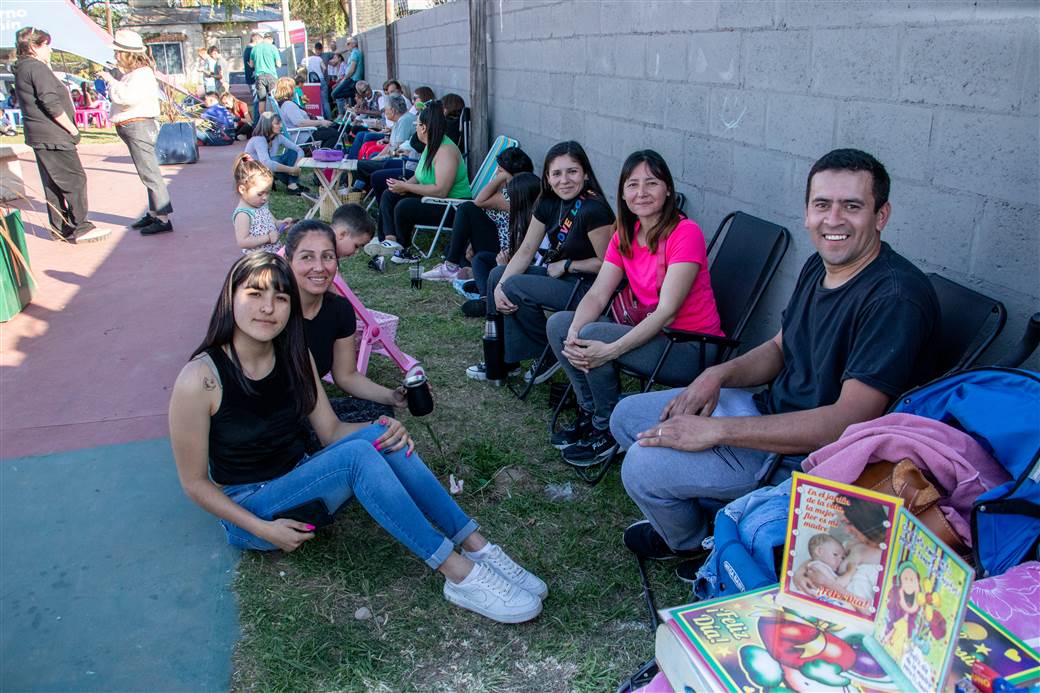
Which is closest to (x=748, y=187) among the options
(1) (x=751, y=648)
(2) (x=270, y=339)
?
(2) (x=270, y=339)

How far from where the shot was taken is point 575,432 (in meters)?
3.42

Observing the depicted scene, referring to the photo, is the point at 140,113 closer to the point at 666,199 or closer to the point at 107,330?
the point at 107,330

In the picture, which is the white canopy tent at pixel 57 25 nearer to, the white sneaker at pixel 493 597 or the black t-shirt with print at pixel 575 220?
the black t-shirt with print at pixel 575 220

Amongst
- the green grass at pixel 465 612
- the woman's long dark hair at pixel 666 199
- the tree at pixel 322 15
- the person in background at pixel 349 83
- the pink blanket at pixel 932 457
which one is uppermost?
the tree at pixel 322 15

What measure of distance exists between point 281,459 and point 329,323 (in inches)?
28.3

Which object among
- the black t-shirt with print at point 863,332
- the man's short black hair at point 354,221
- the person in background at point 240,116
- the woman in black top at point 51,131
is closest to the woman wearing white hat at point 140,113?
the woman in black top at point 51,131

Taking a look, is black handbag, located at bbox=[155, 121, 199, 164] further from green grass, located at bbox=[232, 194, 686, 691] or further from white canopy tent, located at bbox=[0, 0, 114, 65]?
green grass, located at bbox=[232, 194, 686, 691]

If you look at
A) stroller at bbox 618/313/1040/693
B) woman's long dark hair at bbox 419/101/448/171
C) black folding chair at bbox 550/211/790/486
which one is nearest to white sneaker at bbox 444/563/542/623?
stroller at bbox 618/313/1040/693

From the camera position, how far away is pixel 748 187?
3412mm

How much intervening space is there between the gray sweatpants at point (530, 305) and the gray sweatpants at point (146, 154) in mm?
5229

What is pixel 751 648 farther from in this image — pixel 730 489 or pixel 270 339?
pixel 270 339

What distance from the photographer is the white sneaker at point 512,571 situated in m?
2.45

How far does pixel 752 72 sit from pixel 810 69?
1.31ft

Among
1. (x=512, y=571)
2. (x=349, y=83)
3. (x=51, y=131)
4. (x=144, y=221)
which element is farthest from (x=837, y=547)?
(x=349, y=83)
